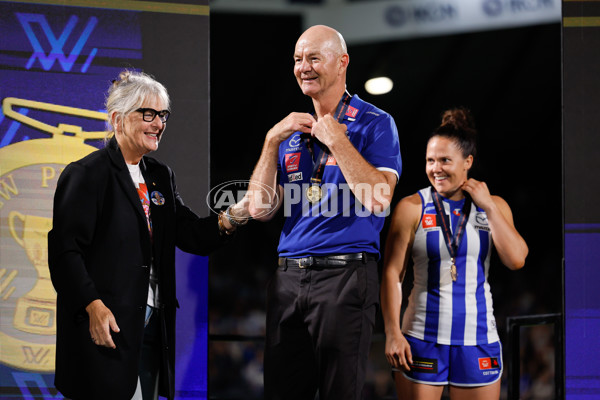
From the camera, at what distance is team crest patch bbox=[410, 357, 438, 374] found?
2.63 metres

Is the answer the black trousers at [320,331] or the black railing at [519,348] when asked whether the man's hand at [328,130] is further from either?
the black railing at [519,348]

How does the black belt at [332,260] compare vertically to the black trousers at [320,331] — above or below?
above

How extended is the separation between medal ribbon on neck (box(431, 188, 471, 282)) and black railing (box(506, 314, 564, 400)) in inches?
32.0

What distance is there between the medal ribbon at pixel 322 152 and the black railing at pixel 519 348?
1576mm

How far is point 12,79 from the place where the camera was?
3139mm

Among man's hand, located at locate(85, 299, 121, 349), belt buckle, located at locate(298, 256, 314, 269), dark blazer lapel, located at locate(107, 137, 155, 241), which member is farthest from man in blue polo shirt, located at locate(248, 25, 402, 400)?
man's hand, located at locate(85, 299, 121, 349)

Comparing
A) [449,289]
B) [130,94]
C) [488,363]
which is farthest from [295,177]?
[488,363]

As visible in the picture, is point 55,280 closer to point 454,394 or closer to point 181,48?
point 181,48

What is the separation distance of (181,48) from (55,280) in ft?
A: 4.96

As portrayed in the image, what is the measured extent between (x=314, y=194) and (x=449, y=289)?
0.83 m

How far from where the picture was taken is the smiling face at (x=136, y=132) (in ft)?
8.03

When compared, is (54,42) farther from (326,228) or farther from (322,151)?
(326,228)

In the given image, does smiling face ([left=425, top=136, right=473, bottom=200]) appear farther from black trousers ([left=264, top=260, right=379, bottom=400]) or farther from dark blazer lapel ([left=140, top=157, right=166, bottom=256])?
dark blazer lapel ([left=140, top=157, right=166, bottom=256])

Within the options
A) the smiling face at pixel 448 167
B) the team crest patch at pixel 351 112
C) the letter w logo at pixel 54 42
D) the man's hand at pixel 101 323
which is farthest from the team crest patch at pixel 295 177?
the letter w logo at pixel 54 42
